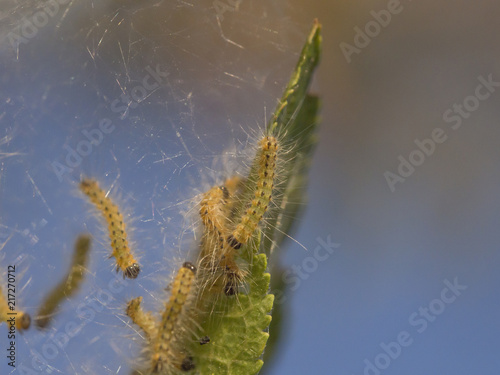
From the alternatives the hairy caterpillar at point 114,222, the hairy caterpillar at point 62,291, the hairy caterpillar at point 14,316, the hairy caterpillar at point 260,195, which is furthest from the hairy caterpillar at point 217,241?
the hairy caterpillar at point 14,316

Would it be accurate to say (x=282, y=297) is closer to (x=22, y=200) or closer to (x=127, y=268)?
(x=127, y=268)

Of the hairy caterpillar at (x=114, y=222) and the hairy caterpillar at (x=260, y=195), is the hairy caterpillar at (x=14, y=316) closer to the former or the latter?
the hairy caterpillar at (x=114, y=222)

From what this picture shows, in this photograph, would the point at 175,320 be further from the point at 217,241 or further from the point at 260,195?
the point at 260,195

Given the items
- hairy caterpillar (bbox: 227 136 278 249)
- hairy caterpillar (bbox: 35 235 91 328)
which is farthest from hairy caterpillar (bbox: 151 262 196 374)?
hairy caterpillar (bbox: 35 235 91 328)

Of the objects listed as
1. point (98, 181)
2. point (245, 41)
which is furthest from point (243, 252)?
point (245, 41)

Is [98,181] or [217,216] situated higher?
[217,216]

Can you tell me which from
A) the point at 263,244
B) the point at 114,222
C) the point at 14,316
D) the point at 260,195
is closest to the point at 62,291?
the point at 14,316
